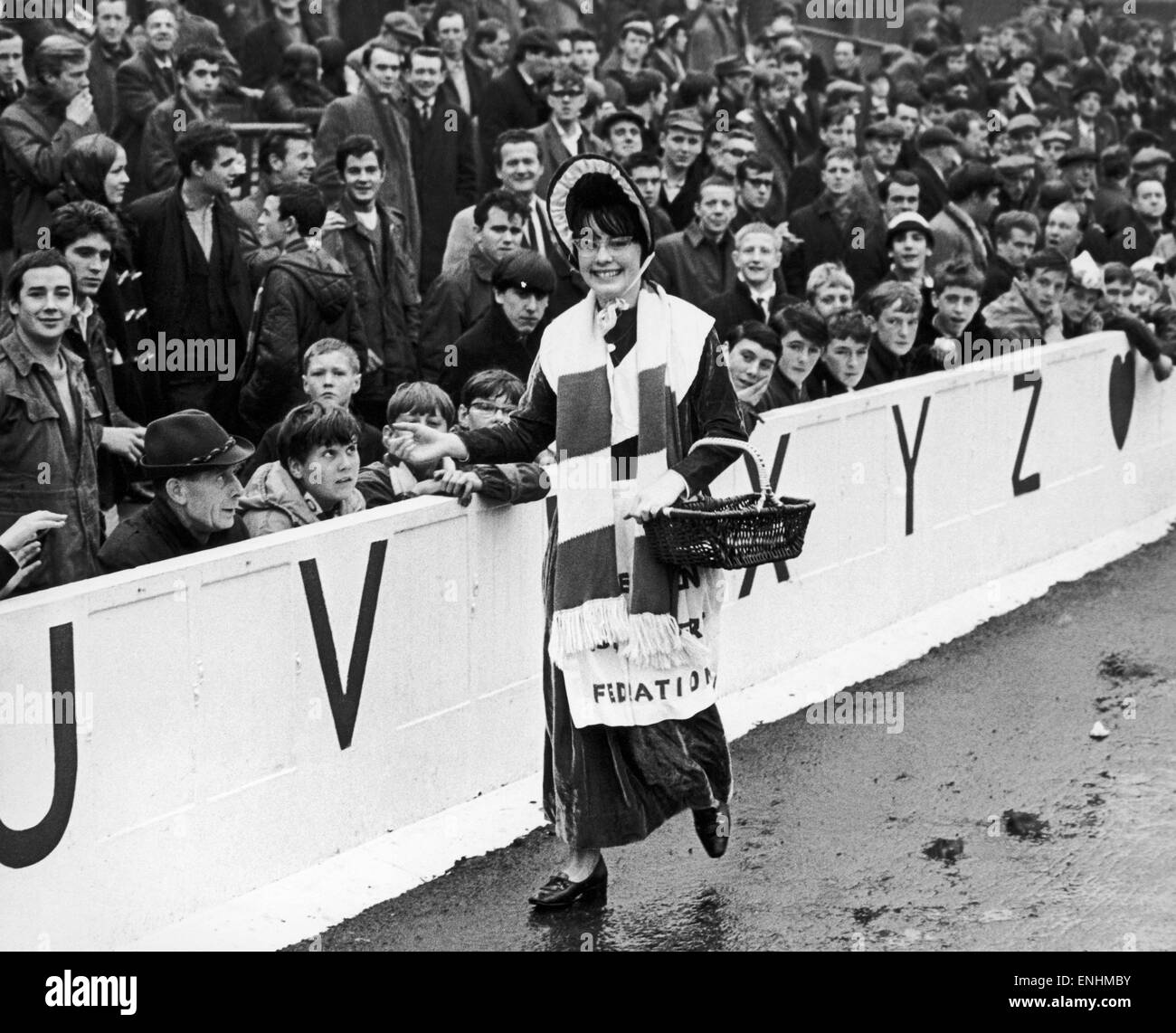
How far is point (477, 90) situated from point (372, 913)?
795cm

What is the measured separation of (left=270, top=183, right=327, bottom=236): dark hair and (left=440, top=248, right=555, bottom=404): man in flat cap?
853 millimetres

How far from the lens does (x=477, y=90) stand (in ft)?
44.0

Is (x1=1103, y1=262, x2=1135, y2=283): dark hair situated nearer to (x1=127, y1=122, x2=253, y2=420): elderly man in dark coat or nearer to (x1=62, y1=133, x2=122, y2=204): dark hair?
(x1=127, y1=122, x2=253, y2=420): elderly man in dark coat

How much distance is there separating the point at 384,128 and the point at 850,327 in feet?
10.5

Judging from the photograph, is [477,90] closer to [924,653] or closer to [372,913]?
[924,653]

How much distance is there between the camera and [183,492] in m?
6.75

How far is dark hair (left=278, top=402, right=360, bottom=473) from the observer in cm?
732

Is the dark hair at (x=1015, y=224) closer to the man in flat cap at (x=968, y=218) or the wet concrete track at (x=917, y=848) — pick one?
the man in flat cap at (x=968, y=218)

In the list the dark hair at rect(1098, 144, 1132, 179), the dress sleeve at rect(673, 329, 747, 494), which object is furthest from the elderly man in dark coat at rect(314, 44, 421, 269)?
the dark hair at rect(1098, 144, 1132, 179)

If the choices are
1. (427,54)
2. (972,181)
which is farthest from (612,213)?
(972,181)

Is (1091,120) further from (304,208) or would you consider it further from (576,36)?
(304,208)

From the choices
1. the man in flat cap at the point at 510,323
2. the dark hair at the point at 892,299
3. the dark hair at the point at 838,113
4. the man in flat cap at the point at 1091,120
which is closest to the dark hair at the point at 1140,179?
the man in flat cap at the point at 1091,120

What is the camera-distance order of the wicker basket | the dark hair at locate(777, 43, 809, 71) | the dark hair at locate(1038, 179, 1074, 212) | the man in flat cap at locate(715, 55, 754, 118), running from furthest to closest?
1. the dark hair at locate(777, 43, 809, 71)
2. the dark hair at locate(1038, 179, 1074, 212)
3. the man in flat cap at locate(715, 55, 754, 118)
4. the wicker basket
